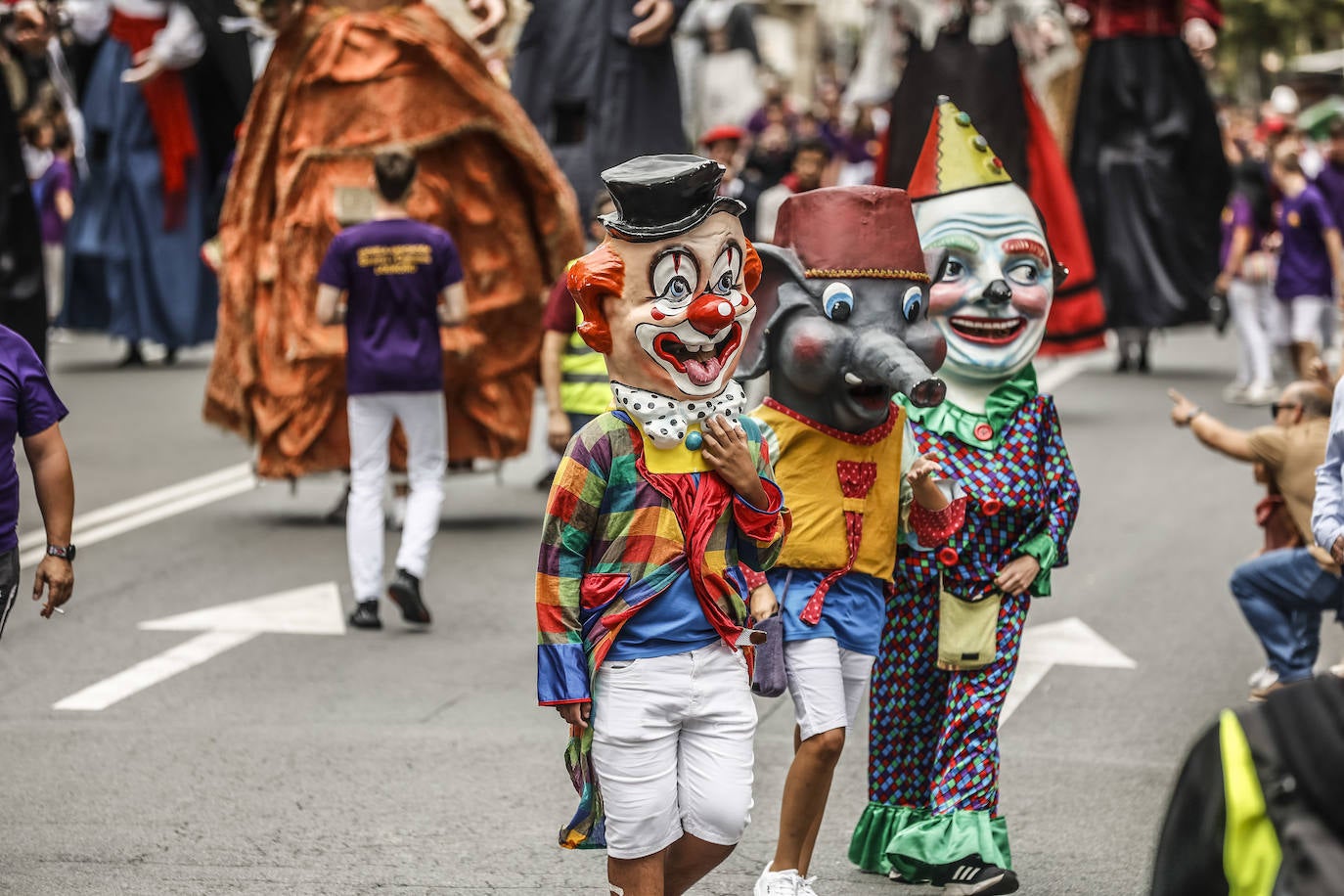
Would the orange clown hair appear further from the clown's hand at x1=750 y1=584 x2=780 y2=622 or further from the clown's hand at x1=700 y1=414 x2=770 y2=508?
the clown's hand at x1=750 y1=584 x2=780 y2=622

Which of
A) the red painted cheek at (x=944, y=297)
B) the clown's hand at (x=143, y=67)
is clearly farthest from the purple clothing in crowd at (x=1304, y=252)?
the red painted cheek at (x=944, y=297)

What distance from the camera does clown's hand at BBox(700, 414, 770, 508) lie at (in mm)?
4598

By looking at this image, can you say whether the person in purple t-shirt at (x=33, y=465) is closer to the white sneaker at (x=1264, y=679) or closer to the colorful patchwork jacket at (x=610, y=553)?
the colorful patchwork jacket at (x=610, y=553)

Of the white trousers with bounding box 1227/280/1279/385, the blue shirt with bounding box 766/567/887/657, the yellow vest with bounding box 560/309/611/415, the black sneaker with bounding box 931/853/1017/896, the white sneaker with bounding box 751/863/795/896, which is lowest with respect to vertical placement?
the white trousers with bounding box 1227/280/1279/385

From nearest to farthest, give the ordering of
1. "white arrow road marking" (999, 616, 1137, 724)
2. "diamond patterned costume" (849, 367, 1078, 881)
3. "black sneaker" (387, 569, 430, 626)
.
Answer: "diamond patterned costume" (849, 367, 1078, 881) → "white arrow road marking" (999, 616, 1137, 724) → "black sneaker" (387, 569, 430, 626)

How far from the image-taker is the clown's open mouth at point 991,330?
5801 mm

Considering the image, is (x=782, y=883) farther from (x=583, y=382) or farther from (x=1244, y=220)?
(x=1244, y=220)

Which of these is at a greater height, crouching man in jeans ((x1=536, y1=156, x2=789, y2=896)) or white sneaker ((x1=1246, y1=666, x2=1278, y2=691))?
A: crouching man in jeans ((x1=536, y1=156, x2=789, y2=896))

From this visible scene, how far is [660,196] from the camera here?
4555mm

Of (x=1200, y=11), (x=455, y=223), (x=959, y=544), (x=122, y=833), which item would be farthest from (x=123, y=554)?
(x=1200, y=11)

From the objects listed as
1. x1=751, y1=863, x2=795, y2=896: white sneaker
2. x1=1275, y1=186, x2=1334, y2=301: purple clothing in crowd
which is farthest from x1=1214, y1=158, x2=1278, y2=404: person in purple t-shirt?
x1=751, y1=863, x2=795, y2=896: white sneaker

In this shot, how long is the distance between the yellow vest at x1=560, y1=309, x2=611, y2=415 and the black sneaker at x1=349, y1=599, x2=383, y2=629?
1486 mm

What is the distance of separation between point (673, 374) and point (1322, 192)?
11.5 meters

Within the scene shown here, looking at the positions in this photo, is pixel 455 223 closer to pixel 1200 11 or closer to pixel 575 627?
pixel 575 627
